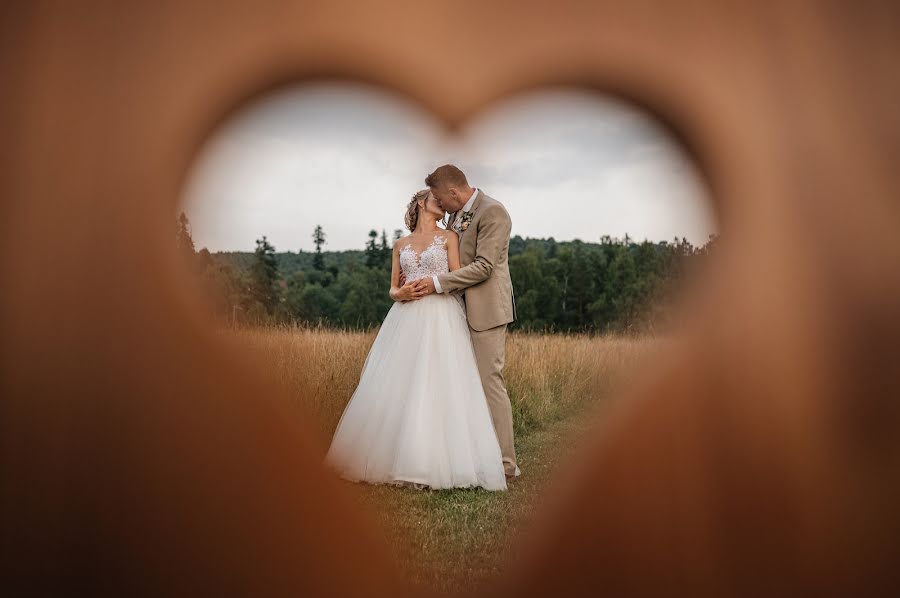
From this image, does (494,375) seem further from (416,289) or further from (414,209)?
A: (414,209)

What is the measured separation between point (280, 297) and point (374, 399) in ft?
67.7

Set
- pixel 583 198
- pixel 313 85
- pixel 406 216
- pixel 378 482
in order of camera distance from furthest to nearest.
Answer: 1. pixel 583 198
2. pixel 406 216
3. pixel 378 482
4. pixel 313 85

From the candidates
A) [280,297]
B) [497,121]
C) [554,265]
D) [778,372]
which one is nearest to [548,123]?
[497,121]

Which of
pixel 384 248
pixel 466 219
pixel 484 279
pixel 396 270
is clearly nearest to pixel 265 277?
pixel 384 248

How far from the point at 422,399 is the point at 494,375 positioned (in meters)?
0.58

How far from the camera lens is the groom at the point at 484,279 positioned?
16.6 feet

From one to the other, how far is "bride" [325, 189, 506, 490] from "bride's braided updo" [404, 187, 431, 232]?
2 cm

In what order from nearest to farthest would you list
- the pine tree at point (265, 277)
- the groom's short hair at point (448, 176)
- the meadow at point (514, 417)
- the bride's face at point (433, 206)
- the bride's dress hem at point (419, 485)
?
the meadow at point (514, 417)
the bride's dress hem at point (419, 485)
the groom's short hair at point (448, 176)
the bride's face at point (433, 206)
the pine tree at point (265, 277)

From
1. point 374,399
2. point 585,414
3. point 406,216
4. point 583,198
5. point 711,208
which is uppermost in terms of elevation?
point 583,198

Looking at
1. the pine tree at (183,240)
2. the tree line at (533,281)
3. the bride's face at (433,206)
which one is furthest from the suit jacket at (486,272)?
the tree line at (533,281)

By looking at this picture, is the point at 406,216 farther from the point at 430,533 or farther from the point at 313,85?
the point at 313,85

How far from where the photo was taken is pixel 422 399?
5.12 m

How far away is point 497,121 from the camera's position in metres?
3.00

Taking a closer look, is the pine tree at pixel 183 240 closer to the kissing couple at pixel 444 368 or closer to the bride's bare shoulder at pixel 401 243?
the kissing couple at pixel 444 368
